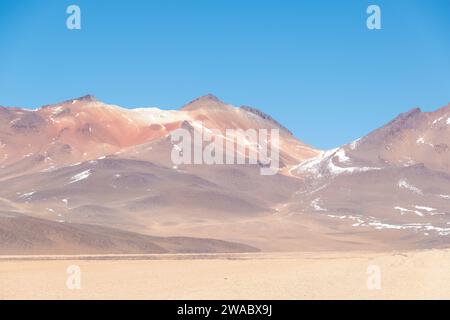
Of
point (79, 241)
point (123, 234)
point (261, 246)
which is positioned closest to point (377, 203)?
point (261, 246)

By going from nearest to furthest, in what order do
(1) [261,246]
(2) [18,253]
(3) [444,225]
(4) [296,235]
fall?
1. (2) [18,253]
2. (1) [261,246]
3. (4) [296,235]
4. (3) [444,225]

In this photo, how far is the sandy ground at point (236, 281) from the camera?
103 feet

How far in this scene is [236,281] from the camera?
38281 mm

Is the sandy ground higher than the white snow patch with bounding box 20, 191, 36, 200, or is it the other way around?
the white snow patch with bounding box 20, 191, 36, 200

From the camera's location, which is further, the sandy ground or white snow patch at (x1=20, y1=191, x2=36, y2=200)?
white snow patch at (x1=20, y1=191, x2=36, y2=200)

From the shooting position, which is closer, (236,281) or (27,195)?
(236,281)

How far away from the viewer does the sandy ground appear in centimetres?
3147

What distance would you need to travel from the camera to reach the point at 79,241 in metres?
85.5

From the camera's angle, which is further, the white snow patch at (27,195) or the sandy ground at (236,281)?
the white snow patch at (27,195)

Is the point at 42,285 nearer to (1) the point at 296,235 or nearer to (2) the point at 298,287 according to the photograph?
(2) the point at 298,287

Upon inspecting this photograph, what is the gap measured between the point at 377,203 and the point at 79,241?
4950 inches

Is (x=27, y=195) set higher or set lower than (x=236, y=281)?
higher
